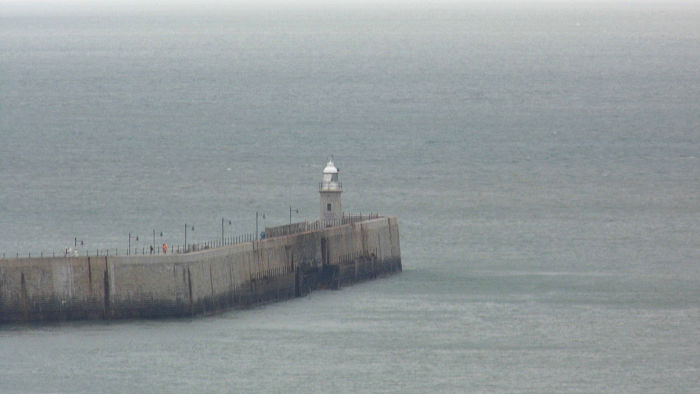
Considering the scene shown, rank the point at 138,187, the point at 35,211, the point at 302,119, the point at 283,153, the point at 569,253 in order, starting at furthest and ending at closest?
the point at 302,119, the point at 283,153, the point at 138,187, the point at 35,211, the point at 569,253

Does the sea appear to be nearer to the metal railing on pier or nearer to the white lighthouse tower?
the metal railing on pier

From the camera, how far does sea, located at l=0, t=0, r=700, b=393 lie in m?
66.2

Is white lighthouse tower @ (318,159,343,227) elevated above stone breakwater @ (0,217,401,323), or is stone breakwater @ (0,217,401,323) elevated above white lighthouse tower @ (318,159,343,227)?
white lighthouse tower @ (318,159,343,227)

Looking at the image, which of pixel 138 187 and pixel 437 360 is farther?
pixel 138 187

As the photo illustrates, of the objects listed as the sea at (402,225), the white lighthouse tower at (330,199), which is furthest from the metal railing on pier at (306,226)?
the sea at (402,225)

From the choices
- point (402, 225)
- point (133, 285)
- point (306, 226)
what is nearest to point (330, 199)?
point (306, 226)

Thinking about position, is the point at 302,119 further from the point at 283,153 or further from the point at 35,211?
the point at 35,211

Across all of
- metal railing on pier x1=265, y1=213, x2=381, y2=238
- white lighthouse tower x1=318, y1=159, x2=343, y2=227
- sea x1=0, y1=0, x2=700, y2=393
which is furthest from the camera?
white lighthouse tower x1=318, y1=159, x2=343, y2=227

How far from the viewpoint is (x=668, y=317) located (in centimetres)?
7612

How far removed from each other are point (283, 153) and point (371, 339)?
6857 centimetres

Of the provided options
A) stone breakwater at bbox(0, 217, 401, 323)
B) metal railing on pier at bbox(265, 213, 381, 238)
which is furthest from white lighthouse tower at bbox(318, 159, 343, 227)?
stone breakwater at bbox(0, 217, 401, 323)

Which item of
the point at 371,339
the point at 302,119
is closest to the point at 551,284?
the point at 371,339

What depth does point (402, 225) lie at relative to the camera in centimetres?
10200

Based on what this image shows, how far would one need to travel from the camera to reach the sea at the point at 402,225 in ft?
217
